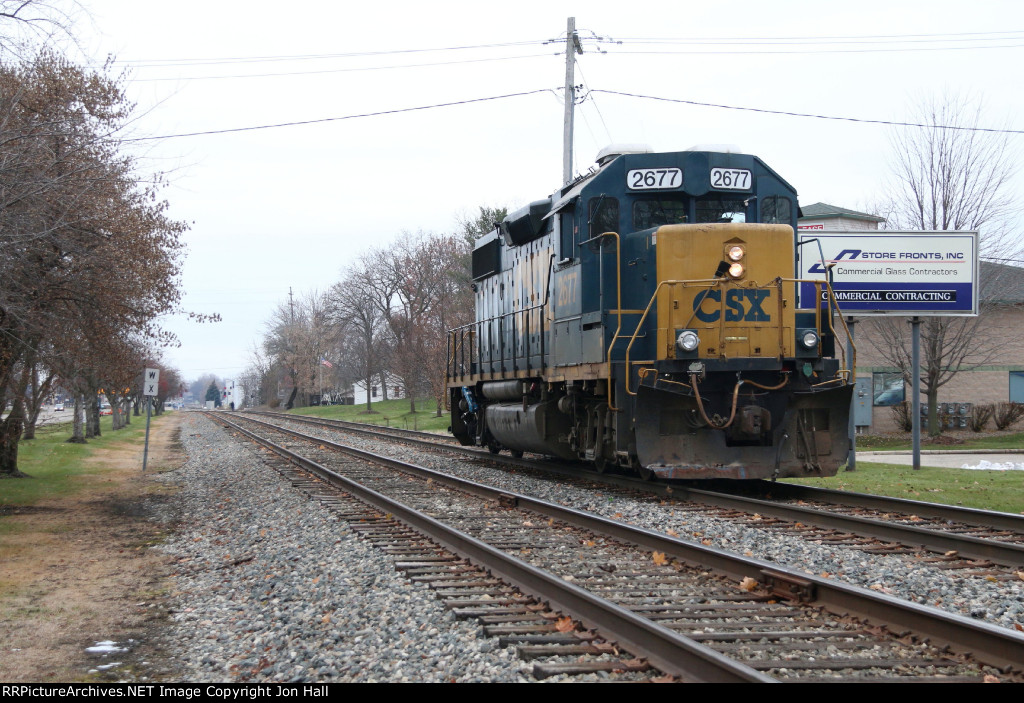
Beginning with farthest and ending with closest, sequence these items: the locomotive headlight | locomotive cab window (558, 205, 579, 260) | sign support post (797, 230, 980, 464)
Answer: sign support post (797, 230, 980, 464), locomotive cab window (558, 205, 579, 260), the locomotive headlight

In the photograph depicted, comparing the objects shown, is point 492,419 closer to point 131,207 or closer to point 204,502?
point 204,502

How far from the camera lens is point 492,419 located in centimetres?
1670

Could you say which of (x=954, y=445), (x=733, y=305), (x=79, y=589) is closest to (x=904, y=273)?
(x=733, y=305)

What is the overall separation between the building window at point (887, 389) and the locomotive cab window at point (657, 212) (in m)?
19.7

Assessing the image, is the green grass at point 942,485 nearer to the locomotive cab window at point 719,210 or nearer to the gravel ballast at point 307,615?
the locomotive cab window at point 719,210

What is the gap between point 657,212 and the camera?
11.7 metres

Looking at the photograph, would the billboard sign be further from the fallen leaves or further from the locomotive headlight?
the fallen leaves

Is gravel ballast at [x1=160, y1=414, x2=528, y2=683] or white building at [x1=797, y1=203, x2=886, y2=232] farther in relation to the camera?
white building at [x1=797, y1=203, x2=886, y2=232]

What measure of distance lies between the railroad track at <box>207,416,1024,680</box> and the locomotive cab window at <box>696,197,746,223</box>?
4.60m

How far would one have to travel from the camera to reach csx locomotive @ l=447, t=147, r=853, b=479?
1064cm

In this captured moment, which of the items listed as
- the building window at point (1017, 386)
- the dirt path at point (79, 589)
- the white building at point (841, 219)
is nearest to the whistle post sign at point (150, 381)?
the dirt path at point (79, 589)

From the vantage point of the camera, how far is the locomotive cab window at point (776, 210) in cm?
1154

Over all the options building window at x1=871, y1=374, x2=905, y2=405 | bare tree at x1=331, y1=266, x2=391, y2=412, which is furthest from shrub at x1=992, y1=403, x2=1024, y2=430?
bare tree at x1=331, y1=266, x2=391, y2=412

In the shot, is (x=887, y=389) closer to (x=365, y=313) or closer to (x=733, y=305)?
(x=733, y=305)
